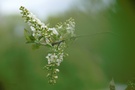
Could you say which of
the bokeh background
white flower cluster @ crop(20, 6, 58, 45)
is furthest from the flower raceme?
the bokeh background

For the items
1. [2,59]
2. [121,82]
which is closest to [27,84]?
[2,59]

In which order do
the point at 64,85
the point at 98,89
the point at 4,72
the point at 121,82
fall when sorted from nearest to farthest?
1. the point at 121,82
2. the point at 98,89
3. the point at 64,85
4. the point at 4,72

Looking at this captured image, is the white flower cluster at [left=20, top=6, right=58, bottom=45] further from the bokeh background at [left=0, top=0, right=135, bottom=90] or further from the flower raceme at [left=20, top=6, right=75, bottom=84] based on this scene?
the bokeh background at [left=0, top=0, right=135, bottom=90]

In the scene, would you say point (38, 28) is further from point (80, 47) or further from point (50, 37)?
point (80, 47)

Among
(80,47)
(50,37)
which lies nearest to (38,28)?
(50,37)

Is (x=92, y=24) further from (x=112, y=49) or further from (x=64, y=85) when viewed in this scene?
(x=64, y=85)

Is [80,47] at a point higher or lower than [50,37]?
higher
